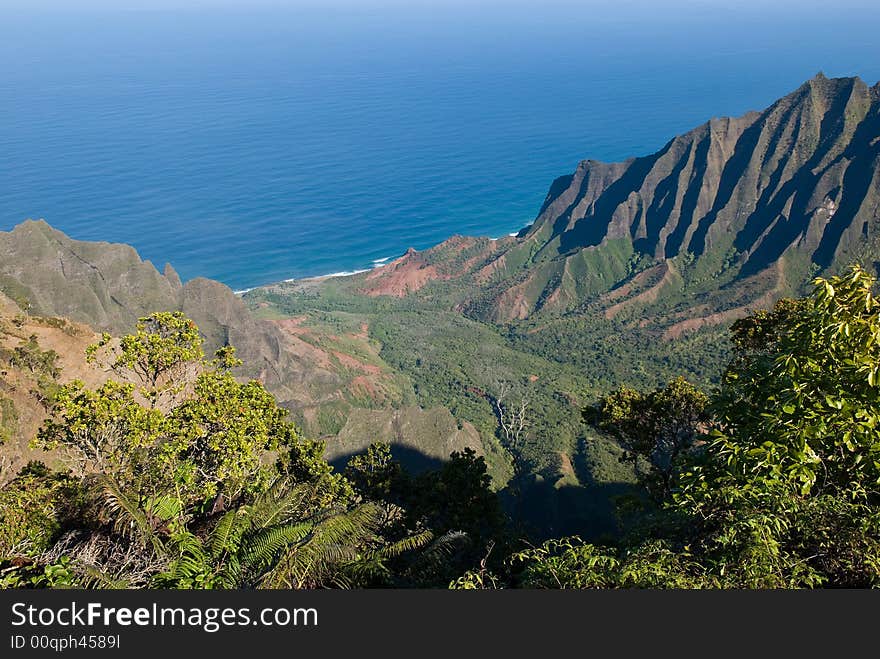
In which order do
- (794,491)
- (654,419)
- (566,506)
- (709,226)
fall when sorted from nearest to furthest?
(794,491)
(654,419)
(566,506)
(709,226)

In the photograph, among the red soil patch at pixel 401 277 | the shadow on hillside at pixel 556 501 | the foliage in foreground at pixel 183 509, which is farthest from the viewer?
the red soil patch at pixel 401 277

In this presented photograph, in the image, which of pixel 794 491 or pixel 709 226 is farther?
pixel 709 226

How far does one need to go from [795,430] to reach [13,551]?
15196mm

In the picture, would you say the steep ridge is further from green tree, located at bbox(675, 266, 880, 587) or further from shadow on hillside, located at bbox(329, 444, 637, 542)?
green tree, located at bbox(675, 266, 880, 587)

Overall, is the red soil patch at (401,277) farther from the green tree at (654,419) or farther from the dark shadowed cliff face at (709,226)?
the green tree at (654,419)

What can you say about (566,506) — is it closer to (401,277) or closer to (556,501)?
(556,501)

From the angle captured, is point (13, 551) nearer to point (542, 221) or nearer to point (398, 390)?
point (398, 390)

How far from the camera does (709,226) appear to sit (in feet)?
498

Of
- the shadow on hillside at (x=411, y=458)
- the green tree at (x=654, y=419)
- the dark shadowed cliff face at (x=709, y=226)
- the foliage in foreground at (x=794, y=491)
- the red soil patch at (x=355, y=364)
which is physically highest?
the dark shadowed cliff face at (x=709, y=226)

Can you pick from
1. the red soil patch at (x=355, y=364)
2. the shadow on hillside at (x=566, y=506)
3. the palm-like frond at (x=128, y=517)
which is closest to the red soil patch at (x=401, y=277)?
the red soil patch at (x=355, y=364)

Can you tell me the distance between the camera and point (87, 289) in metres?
86.4

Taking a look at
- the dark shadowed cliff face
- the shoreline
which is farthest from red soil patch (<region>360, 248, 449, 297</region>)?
the shoreline


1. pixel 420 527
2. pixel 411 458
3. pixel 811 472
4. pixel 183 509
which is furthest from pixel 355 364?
pixel 811 472

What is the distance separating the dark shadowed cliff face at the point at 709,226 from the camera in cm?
12900
